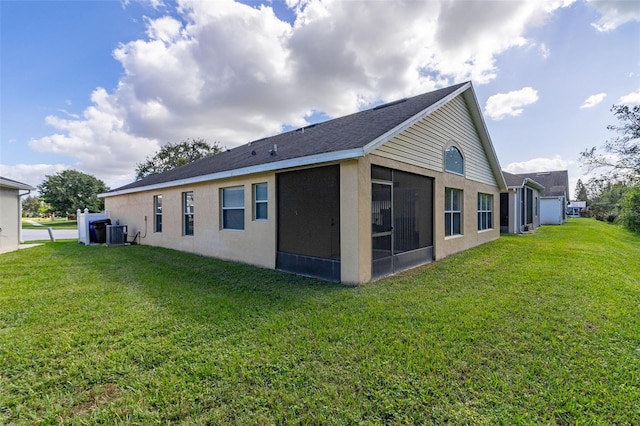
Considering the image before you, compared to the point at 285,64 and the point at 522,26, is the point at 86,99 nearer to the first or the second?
the point at 285,64

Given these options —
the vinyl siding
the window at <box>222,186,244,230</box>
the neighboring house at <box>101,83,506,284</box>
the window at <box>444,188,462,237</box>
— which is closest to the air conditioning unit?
the neighboring house at <box>101,83,506,284</box>

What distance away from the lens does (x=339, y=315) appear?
4.30 metres

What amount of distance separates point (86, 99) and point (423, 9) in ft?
49.9

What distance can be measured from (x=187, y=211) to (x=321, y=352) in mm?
9557

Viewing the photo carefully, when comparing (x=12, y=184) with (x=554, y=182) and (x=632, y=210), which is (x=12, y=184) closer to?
(x=632, y=210)

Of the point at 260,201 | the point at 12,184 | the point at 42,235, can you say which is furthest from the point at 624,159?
the point at 42,235

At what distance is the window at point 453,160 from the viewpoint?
375 inches

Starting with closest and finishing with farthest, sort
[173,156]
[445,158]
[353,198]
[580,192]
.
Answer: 1. [353,198]
2. [445,158]
3. [173,156]
4. [580,192]

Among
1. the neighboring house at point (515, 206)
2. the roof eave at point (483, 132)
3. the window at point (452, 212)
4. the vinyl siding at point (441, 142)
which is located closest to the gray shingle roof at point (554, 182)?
the neighboring house at point (515, 206)

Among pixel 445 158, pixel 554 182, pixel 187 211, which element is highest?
pixel 554 182

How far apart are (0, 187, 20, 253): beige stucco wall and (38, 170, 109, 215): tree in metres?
35.9

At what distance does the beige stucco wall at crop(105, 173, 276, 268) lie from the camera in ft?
25.6

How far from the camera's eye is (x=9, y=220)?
37.1ft

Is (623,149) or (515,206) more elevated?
(623,149)
